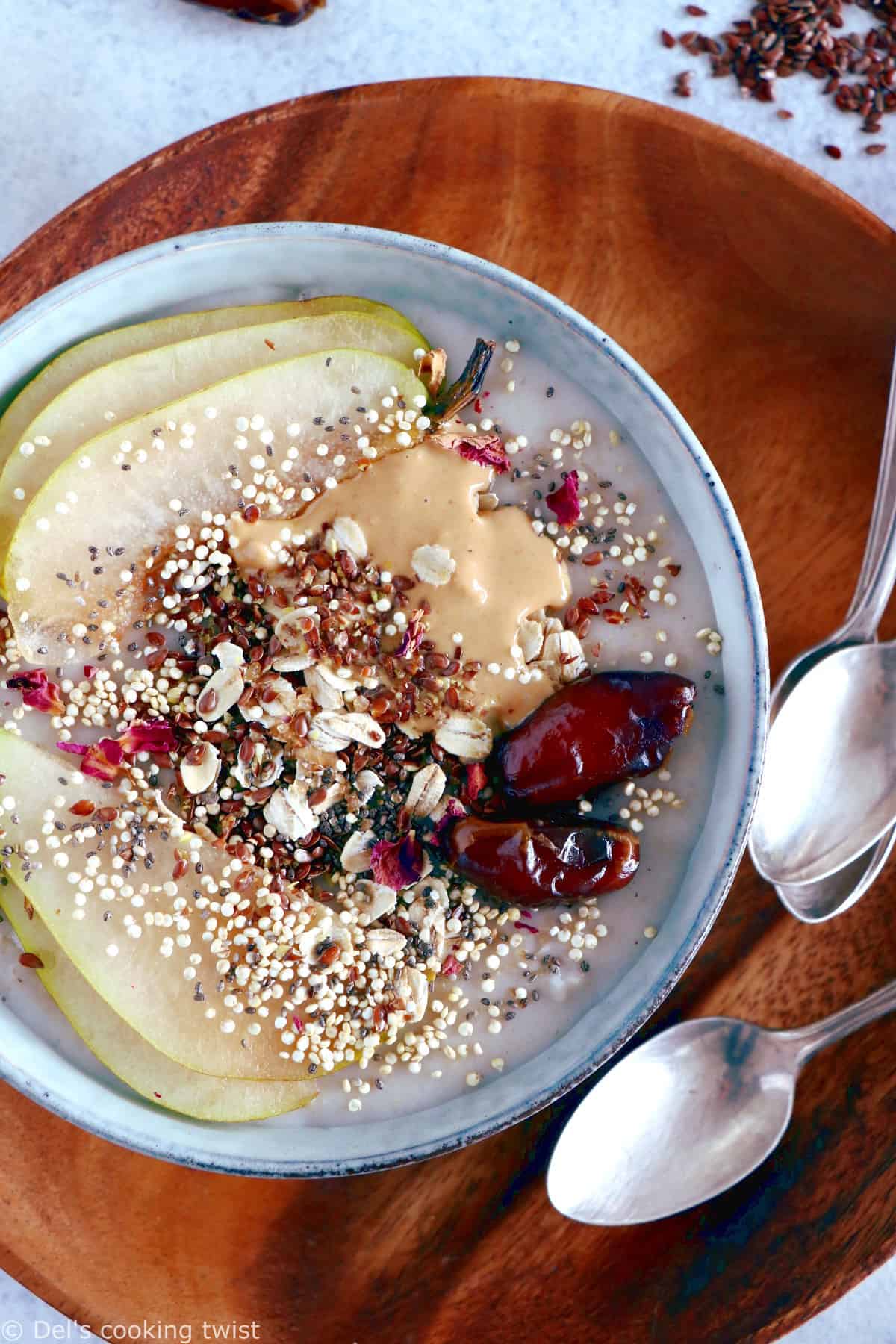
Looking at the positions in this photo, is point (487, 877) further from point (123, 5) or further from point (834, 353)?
point (123, 5)

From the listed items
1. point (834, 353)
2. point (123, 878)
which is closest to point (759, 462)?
point (834, 353)

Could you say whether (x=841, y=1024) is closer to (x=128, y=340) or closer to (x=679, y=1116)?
(x=679, y=1116)

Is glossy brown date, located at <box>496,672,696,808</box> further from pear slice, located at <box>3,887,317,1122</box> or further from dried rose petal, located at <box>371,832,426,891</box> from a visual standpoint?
pear slice, located at <box>3,887,317,1122</box>

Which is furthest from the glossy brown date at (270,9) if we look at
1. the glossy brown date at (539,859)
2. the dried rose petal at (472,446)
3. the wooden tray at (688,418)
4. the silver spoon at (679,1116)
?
the silver spoon at (679,1116)

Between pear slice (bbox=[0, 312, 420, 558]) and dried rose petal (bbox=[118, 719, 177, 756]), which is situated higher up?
pear slice (bbox=[0, 312, 420, 558])

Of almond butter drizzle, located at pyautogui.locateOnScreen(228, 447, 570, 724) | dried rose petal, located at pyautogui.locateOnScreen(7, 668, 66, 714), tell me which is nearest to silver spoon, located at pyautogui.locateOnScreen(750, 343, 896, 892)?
almond butter drizzle, located at pyautogui.locateOnScreen(228, 447, 570, 724)

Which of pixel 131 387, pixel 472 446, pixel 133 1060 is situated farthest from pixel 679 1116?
pixel 131 387
